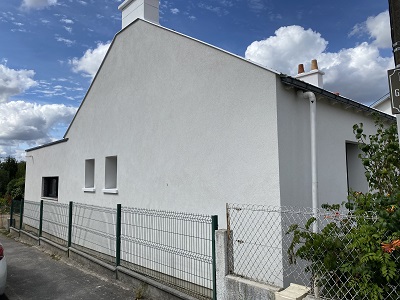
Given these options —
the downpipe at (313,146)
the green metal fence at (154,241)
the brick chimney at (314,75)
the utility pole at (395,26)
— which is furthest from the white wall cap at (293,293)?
the brick chimney at (314,75)

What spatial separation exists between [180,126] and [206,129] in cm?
77

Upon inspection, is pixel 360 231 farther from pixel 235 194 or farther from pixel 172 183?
pixel 172 183

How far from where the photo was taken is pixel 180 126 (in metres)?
6.64

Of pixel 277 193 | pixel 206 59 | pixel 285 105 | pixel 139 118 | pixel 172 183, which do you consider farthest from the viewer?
pixel 139 118

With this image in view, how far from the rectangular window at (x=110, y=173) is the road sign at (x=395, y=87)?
24.9ft

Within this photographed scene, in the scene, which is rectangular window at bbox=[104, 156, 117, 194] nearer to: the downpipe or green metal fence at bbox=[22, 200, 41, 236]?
green metal fence at bbox=[22, 200, 41, 236]

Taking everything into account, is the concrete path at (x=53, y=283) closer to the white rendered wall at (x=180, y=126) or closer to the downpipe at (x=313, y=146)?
the white rendered wall at (x=180, y=126)

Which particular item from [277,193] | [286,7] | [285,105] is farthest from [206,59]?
[277,193]

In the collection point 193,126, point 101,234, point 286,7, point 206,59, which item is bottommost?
point 101,234

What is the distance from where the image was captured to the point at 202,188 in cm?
609

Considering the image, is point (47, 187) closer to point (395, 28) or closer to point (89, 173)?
point (89, 173)

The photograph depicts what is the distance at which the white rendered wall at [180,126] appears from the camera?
209 inches

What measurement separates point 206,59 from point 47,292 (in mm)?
5483

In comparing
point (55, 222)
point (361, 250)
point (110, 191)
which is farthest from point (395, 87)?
point (55, 222)
